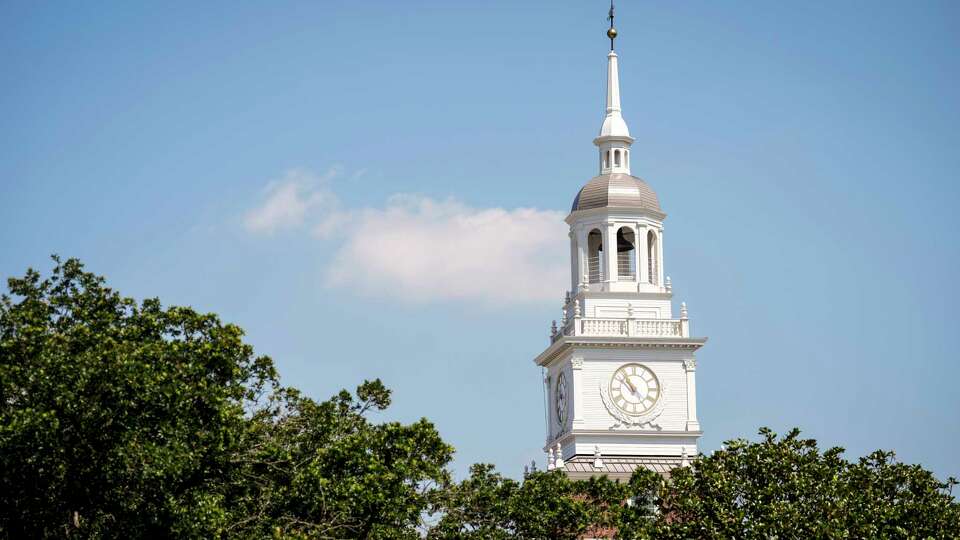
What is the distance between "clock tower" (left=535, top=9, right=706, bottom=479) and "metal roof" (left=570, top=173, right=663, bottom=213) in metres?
0.05

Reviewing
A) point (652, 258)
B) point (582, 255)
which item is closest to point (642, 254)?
point (652, 258)

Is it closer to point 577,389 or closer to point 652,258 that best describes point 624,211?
point 652,258

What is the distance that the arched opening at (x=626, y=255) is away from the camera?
103625 mm

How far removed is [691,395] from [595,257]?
885cm

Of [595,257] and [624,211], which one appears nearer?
[624,211]

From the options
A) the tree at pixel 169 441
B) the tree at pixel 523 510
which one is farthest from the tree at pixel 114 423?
the tree at pixel 523 510

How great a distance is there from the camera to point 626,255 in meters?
104

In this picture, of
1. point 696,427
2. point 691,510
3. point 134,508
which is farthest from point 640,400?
point 134,508

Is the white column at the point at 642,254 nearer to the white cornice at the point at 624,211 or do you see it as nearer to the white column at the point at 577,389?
the white cornice at the point at 624,211

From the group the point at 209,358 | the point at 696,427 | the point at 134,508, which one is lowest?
the point at 134,508

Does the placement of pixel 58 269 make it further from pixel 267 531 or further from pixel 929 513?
pixel 929 513

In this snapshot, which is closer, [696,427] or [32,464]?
[32,464]

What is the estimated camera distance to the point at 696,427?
101 m

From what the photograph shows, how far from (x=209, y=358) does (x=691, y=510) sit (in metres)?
20.1
